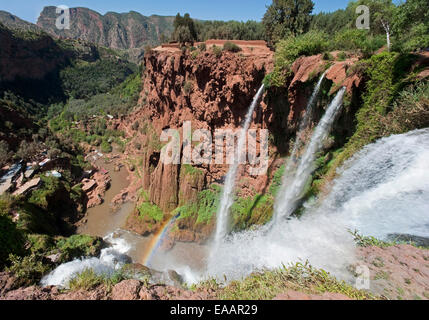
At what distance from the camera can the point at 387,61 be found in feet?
22.5

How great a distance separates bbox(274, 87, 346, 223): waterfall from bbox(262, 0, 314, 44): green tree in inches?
357

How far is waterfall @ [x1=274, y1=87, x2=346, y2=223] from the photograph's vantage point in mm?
8539

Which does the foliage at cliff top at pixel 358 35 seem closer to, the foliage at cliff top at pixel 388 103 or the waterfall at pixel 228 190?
the foliage at cliff top at pixel 388 103

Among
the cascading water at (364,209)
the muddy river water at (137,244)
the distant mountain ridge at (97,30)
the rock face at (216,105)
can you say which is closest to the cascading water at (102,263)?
the muddy river water at (137,244)

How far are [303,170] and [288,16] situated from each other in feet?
42.4

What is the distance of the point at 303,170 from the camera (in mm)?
10227

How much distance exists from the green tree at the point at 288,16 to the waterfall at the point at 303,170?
29.7ft

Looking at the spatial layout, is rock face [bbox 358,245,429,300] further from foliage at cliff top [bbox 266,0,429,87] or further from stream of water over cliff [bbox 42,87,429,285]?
foliage at cliff top [bbox 266,0,429,87]

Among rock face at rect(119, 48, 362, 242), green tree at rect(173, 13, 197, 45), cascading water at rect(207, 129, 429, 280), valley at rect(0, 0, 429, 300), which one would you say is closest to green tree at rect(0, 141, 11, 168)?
valley at rect(0, 0, 429, 300)

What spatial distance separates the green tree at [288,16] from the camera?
563 inches

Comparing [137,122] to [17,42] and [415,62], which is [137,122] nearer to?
[415,62]

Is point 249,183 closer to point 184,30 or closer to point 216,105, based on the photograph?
point 216,105

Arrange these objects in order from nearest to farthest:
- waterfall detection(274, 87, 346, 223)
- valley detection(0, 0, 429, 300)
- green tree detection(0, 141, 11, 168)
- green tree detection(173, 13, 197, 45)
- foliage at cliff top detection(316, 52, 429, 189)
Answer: valley detection(0, 0, 429, 300)
foliage at cliff top detection(316, 52, 429, 189)
waterfall detection(274, 87, 346, 223)
green tree detection(173, 13, 197, 45)
green tree detection(0, 141, 11, 168)
